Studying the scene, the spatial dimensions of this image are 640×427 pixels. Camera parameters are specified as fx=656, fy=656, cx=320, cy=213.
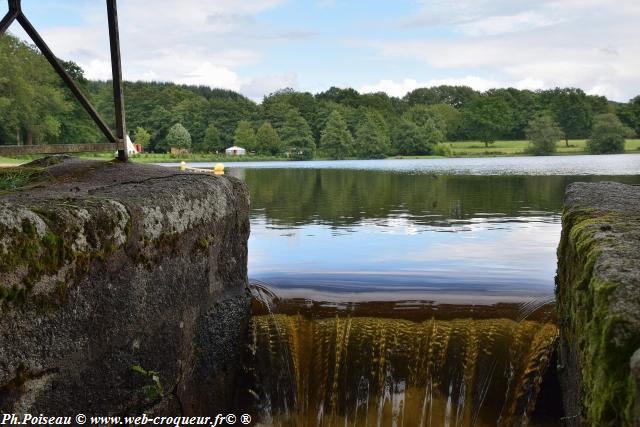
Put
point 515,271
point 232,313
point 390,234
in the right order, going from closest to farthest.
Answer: point 232,313 → point 515,271 → point 390,234

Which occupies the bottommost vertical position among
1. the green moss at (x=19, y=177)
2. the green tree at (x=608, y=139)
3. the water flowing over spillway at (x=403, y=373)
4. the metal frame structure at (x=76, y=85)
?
the water flowing over spillway at (x=403, y=373)

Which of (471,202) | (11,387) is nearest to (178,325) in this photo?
(11,387)

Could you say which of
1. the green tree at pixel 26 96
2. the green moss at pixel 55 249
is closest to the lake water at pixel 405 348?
the green moss at pixel 55 249

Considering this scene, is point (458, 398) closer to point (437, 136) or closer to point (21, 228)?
point (21, 228)

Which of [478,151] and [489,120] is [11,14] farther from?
[489,120]

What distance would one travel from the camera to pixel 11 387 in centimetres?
311

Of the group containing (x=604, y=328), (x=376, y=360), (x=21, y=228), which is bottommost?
(x=376, y=360)

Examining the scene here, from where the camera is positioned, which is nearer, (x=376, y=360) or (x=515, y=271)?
(x=376, y=360)

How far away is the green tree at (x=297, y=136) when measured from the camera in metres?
117

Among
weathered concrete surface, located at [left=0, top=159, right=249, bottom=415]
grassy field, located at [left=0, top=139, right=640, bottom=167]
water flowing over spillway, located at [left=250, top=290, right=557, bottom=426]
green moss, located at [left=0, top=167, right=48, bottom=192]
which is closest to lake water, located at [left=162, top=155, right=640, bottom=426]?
water flowing over spillway, located at [left=250, top=290, right=557, bottom=426]

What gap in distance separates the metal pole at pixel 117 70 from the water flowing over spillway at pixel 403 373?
223 cm

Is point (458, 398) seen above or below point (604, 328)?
below

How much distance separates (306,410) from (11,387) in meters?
3.56

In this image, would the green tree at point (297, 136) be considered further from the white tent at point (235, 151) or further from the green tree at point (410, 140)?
the green tree at point (410, 140)
